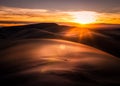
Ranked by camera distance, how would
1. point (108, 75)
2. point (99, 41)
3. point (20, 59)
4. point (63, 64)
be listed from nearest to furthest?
1. point (108, 75)
2. point (63, 64)
3. point (20, 59)
4. point (99, 41)

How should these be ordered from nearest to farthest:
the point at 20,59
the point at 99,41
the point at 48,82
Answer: the point at 48,82
the point at 20,59
the point at 99,41

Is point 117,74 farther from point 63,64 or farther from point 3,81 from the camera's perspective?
point 3,81

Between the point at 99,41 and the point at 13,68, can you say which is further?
the point at 99,41

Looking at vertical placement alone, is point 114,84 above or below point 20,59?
below

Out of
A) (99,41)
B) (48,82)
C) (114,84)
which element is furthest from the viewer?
(99,41)

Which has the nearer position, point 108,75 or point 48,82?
point 48,82

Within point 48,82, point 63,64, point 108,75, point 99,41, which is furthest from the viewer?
point 99,41

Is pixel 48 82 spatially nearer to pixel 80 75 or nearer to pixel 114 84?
pixel 80 75

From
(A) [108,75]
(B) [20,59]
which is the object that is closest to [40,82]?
(A) [108,75]

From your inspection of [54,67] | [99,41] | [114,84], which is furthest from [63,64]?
[99,41]
